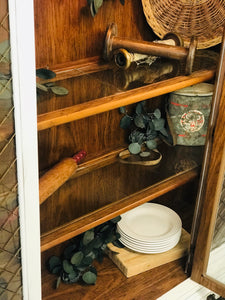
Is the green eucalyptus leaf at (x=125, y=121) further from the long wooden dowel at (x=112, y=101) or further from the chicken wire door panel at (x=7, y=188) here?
the chicken wire door panel at (x=7, y=188)

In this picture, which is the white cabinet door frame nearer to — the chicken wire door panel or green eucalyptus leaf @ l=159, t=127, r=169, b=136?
the chicken wire door panel

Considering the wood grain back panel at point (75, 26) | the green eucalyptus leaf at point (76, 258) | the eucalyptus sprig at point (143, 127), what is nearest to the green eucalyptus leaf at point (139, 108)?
the eucalyptus sprig at point (143, 127)

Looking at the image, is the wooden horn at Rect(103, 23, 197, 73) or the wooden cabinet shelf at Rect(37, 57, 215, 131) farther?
the wooden horn at Rect(103, 23, 197, 73)

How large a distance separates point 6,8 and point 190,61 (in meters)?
0.75

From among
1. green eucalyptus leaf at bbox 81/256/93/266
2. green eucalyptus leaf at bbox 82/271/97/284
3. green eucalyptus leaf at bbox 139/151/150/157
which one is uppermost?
green eucalyptus leaf at bbox 139/151/150/157

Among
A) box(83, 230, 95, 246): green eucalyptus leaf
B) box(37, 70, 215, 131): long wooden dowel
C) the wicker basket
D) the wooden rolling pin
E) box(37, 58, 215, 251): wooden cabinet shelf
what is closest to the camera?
box(37, 70, 215, 131): long wooden dowel

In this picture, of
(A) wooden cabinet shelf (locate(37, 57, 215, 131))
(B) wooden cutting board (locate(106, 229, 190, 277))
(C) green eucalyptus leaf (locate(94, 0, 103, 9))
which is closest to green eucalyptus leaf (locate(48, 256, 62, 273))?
(B) wooden cutting board (locate(106, 229, 190, 277))

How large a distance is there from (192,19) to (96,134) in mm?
574

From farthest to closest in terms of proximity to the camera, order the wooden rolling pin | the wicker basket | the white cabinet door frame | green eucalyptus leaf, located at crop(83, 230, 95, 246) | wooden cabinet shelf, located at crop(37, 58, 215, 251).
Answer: green eucalyptus leaf, located at crop(83, 230, 95, 246), the wicker basket, the wooden rolling pin, wooden cabinet shelf, located at crop(37, 58, 215, 251), the white cabinet door frame

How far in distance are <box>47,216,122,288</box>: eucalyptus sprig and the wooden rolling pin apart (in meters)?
0.35

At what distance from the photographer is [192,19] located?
6.11 feet

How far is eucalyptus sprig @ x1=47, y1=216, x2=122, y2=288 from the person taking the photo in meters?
1.91

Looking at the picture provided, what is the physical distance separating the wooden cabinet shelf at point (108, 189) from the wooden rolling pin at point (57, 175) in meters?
0.08

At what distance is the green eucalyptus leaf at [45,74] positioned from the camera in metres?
1.54
